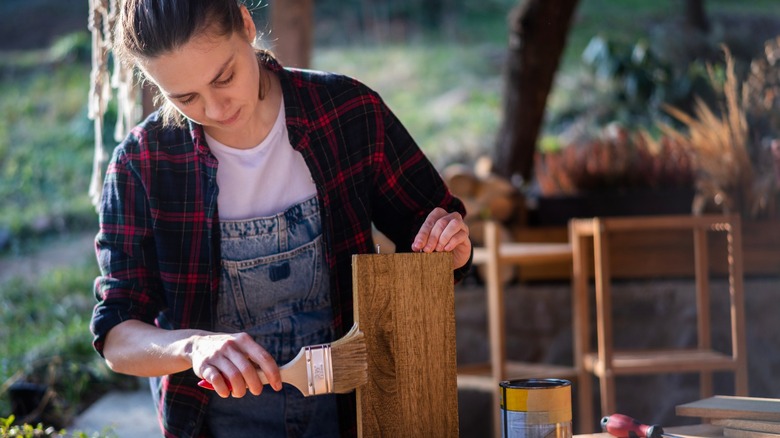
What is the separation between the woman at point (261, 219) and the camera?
1.58 meters

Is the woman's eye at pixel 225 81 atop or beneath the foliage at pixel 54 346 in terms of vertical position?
atop

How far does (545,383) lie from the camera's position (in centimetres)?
121

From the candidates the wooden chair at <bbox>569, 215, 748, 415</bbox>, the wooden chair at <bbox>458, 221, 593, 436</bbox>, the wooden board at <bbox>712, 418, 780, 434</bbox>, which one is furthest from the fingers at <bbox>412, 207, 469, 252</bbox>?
the wooden chair at <bbox>458, 221, 593, 436</bbox>

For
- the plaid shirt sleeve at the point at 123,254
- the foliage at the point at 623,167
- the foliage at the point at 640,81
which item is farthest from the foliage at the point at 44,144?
the plaid shirt sleeve at the point at 123,254

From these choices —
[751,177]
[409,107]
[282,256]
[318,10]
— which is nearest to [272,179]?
[282,256]

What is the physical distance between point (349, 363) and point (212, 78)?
52cm

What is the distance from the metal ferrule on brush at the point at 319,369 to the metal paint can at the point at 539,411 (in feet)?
0.78

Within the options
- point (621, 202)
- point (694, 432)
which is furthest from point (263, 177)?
point (621, 202)

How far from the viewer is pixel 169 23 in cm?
140

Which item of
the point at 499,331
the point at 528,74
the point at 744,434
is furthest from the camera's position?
the point at 528,74

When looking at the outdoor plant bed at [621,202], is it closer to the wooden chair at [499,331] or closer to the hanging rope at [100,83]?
the wooden chair at [499,331]

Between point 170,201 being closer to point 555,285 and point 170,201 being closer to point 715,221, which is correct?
point 715,221

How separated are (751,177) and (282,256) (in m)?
2.49

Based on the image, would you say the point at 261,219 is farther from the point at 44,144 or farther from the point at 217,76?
the point at 44,144
